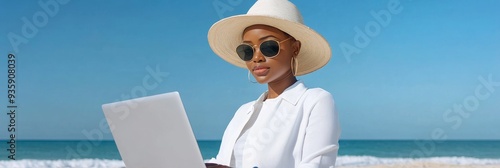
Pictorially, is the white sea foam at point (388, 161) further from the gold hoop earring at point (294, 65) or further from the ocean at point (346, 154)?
the gold hoop earring at point (294, 65)

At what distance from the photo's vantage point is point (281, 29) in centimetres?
297

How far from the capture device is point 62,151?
2559 centimetres

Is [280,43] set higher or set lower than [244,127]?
higher

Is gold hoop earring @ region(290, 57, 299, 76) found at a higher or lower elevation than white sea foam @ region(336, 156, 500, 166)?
higher

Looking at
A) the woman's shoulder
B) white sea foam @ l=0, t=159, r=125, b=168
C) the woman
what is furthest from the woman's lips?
white sea foam @ l=0, t=159, r=125, b=168

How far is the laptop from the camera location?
2289mm

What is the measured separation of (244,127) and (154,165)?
2.06 ft

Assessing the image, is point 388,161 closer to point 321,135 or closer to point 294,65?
point 294,65

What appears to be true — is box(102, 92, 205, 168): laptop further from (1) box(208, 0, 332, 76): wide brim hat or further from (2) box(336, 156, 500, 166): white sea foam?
(2) box(336, 156, 500, 166): white sea foam

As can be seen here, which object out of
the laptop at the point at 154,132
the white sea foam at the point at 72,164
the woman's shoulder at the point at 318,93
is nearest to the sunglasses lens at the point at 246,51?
the woman's shoulder at the point at 318,93

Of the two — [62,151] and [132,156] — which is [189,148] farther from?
[62,151]

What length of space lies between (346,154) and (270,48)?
72.0 feet

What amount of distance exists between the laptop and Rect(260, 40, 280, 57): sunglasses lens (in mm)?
703

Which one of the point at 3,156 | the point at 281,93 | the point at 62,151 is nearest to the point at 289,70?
the point at 281,93
